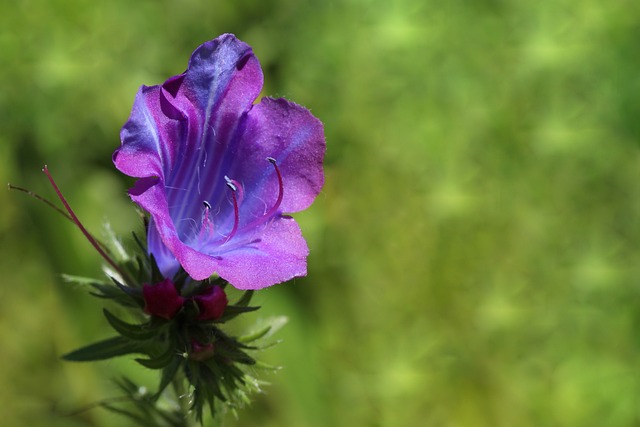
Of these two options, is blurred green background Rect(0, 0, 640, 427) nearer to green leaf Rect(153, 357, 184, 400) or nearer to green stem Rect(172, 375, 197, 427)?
green stem Rect(172, 375, 197, 427)

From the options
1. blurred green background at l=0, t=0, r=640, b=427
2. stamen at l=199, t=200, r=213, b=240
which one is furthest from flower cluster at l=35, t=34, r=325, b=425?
blurred green background at l=0, t=0, r=640, b=427

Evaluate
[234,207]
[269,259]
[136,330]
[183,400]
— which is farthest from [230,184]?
[183,400]

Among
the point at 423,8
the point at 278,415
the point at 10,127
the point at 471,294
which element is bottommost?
the point at 278,415

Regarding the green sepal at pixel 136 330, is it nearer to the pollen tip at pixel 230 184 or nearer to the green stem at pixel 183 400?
the green stem at pixel 183 400

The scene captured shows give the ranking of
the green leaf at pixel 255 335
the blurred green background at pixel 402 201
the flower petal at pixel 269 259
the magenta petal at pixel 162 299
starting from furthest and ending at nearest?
the blurred green background at pixel 402 201 < the green leaf at pixel 255 335 < the magenta petal at pixel 162 299 < the flower petal at pixel 269 259

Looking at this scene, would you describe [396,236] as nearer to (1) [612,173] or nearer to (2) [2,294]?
(1) [612,173]

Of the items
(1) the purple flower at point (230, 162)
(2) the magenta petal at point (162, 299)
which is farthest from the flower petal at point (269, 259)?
(2) the magenta petal at point (162, 299)

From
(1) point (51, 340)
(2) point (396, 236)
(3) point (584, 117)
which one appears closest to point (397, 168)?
(2) point (396, 236)
